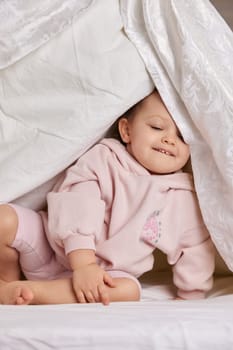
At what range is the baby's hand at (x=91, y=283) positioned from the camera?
107 centimetres

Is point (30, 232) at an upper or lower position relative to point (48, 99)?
lower

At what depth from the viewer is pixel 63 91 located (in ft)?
4.02

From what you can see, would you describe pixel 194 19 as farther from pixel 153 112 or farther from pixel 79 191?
pixel 79 191

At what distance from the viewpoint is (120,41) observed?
4.04ft

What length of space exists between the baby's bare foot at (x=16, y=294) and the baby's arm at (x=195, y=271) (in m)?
0.30

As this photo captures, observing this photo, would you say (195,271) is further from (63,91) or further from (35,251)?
(63,91)

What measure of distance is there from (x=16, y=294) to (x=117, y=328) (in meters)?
0.24

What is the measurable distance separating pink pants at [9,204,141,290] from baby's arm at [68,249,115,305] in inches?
2.9

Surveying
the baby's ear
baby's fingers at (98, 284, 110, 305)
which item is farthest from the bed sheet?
the baby's ear

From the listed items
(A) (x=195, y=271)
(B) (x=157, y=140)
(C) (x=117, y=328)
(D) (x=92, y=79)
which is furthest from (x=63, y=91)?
(C) (x=117, y=328)

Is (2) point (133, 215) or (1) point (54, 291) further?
(2) point (133, 215)

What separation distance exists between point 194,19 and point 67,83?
0.86ft

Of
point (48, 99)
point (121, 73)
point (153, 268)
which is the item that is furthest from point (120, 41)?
point (153, 268)

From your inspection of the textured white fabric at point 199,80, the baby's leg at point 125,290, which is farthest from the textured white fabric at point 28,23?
the baby's leg at point 125,290
